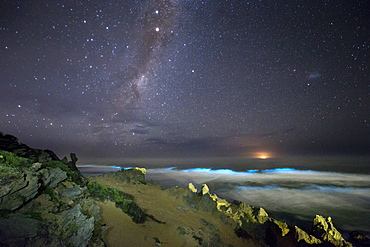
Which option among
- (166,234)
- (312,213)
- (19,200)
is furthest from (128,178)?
(312,213)

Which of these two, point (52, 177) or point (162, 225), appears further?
point (162, 225)

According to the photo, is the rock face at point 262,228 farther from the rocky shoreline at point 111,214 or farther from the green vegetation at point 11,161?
the green vegetation at point 11,161

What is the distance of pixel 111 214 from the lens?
37.0ft

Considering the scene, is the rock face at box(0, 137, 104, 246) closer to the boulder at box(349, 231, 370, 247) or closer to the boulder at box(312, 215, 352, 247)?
the boulder at box(312, 215, 352, 247)

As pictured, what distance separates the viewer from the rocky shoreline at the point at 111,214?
718cm

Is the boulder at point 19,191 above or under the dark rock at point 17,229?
above

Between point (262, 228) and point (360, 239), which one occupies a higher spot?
point (262, 228)

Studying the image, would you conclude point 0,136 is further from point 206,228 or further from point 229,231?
point 229,231

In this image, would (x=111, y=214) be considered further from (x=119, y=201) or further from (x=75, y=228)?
(x=75, y=228)

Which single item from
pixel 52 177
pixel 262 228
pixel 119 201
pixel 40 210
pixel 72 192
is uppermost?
pixel 52 177

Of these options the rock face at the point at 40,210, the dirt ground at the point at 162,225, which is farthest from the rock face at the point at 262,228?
the rock face at the point at 40,210

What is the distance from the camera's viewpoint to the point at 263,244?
50.5 ft

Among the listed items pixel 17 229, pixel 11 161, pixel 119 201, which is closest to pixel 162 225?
pixel 119 201

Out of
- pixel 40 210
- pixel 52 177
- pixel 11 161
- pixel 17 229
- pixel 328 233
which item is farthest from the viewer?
pixel 328 233
